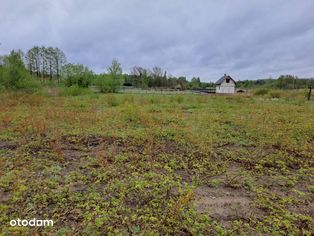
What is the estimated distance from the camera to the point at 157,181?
2.98 metres

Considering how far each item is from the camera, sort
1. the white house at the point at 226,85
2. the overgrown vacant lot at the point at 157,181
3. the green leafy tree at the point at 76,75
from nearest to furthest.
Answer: the overgrown vacant lot at the point at 157,181
the green leafy tree at the point at 76,75
the white house at the point at 226,85

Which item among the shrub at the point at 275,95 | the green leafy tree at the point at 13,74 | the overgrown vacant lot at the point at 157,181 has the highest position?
the green leafy tree at the point at 13,74

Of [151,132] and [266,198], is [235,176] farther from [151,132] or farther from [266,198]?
[151,132]

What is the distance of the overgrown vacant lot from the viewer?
2121 mm

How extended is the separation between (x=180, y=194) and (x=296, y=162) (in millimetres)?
2756

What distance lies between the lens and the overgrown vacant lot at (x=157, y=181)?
2.12m

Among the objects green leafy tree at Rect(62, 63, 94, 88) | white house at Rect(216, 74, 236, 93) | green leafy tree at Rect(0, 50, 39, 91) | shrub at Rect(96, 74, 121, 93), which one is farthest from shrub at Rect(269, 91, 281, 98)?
green leafy tree at Rect(62, 63, 94, 88)

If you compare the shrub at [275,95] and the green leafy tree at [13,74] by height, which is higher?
the green leafy tree at [13,74]

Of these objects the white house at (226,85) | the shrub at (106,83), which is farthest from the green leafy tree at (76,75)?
the white house at (226,85)

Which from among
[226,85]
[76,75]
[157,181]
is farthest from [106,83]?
[157,181]

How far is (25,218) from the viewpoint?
2121mm

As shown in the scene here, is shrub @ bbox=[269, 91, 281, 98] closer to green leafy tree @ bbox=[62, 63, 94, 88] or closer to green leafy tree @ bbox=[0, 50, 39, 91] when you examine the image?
green leafy tree @ bbox=[0, 50, 39, 91]

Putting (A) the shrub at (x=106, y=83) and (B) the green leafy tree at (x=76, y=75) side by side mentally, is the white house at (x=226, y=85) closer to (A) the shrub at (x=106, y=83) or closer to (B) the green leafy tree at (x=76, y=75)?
(A) the shrub at (x=106, y=83)

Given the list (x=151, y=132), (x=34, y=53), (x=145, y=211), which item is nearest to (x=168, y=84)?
(x=34, y=53)
